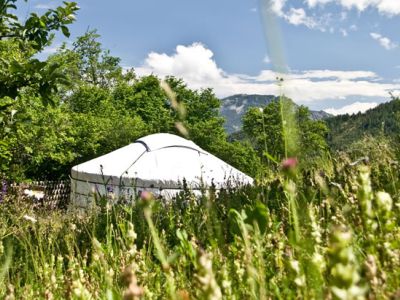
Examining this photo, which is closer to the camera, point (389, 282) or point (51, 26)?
point (389, 282)

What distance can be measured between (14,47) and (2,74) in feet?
70.2

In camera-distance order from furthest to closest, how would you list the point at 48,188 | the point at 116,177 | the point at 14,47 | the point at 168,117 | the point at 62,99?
1. the point at 168,117
2. the point at 62,99
3. the point at 48,188
4. the point at 14,47
5. the point at 116,177

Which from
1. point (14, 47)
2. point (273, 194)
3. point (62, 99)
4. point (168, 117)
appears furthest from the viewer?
point (168, 117)

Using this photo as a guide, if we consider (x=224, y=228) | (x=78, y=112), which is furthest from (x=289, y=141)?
(x=78, y=112)

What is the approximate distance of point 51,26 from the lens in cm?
500

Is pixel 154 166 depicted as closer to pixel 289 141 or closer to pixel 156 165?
pixel 156 165

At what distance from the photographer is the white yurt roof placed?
16234 millimetres

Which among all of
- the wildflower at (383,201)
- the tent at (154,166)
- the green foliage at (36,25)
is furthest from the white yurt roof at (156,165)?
the wildflower at (383,201)

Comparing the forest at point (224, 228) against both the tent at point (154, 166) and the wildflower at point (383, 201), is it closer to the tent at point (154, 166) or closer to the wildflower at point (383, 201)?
the wildflower at point (383, 201)

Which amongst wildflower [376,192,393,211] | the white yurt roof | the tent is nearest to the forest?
wildflower [376,192,393,211]

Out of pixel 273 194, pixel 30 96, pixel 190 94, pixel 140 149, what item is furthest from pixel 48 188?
pixel 273 194

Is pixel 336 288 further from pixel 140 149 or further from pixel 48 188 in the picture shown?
pixel 48 188

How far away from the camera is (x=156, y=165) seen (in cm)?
1708

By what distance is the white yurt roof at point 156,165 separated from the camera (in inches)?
639
